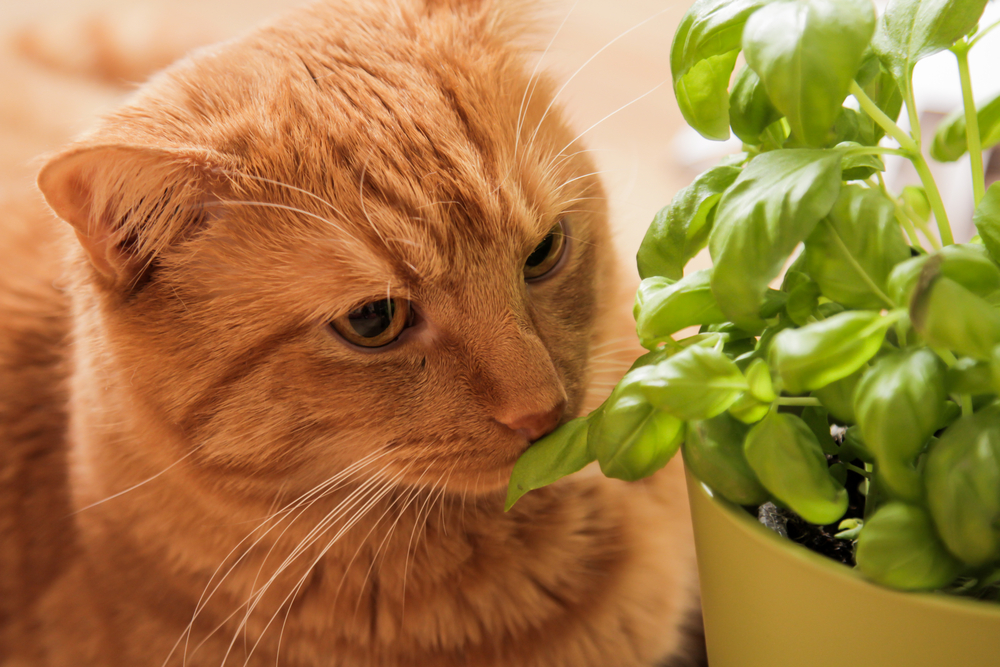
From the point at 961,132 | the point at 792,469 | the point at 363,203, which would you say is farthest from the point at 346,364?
the point at 961,132

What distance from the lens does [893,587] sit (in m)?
0.44

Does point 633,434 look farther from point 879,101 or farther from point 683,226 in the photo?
Answer: point 879,101

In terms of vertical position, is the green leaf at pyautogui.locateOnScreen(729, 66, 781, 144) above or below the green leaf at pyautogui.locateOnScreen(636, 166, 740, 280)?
above

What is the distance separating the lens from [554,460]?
63 cm

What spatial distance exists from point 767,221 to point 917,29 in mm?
198

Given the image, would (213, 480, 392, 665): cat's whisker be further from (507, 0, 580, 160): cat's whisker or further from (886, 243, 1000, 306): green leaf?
(886, 243, 1000, 306): green leaf

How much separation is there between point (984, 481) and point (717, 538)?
0.69 ft

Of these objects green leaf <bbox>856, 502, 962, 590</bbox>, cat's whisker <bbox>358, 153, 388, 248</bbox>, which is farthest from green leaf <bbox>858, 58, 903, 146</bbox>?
cat's whisker <bbox>358, 153, 388, 248</bbox>

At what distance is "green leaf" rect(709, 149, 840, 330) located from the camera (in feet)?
1.47

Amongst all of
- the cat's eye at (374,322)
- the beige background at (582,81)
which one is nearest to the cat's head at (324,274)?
the cat's eye at (374,322)

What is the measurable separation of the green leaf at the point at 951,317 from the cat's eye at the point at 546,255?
602mm

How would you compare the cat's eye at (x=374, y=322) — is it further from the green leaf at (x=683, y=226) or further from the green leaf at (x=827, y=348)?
the green leaf at (x=827, y=348)

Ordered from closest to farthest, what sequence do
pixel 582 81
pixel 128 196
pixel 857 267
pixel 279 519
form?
pixel 857 267 → pixel 128 196 → pixel 279 519 → pixel 582 81

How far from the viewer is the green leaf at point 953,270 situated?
0.40 metres
